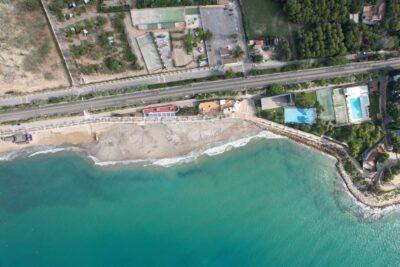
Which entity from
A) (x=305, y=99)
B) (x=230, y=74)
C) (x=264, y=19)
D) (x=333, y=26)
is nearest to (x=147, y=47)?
(x=230, y=74)

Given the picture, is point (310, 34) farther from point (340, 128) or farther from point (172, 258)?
point (172, 258)

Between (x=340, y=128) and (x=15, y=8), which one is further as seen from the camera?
(x=340, y=128)

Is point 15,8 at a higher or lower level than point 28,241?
higher

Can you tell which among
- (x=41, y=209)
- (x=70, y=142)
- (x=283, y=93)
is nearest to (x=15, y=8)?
(x=70, y=142)

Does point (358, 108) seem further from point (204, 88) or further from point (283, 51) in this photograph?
point (204, 88)

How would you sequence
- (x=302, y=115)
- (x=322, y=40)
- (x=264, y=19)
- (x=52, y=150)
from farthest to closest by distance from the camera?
(x=302, y=115) < (x=264, y=19) < (x=52, y=150) < (x=322, y=40)

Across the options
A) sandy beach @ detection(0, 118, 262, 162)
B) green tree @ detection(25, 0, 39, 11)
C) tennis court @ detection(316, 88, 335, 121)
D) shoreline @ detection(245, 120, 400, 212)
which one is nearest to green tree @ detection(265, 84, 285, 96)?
shoreline @ detection(245, 120, 400, 212)

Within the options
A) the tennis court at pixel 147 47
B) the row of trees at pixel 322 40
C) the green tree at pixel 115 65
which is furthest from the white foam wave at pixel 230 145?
the green tree at pixel 115 65
